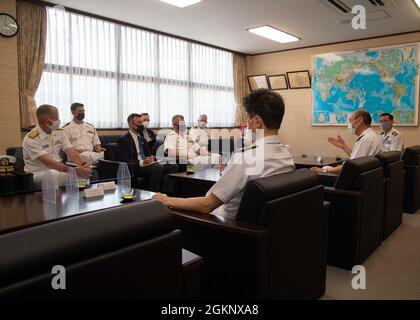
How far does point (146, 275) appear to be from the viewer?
1.02 m

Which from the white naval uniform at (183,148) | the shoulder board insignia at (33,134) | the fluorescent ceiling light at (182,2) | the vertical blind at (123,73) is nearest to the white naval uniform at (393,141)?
the white naval uniform at (183,148)

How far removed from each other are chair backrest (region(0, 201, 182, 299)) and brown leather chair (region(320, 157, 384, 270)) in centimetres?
199

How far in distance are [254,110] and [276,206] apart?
0.62m

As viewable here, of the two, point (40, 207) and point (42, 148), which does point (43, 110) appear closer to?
point (42, 148)

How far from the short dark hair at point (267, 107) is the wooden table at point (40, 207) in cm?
105

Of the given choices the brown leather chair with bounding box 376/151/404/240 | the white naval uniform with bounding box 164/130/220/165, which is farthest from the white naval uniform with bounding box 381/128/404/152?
the white naval uniform with bounding box 164/130/220/165

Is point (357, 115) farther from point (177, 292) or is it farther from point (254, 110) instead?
point (177, 292)

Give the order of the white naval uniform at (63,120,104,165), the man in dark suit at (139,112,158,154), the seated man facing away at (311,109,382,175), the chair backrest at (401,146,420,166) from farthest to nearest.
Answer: the man in dark suit at (139,112,158,154) < the white naval uniform at (63,120,104,165) < the chair backrest at (401,146,420,166) < the seated man facing away at (311,109,382,175)

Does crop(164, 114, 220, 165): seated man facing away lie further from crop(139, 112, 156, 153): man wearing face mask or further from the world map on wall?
the world map on wall

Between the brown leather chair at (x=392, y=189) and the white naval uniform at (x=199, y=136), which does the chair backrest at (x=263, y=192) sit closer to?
the brown leather chair at (x=392, y=189)

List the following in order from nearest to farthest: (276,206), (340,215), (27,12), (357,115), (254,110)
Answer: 1. (276,206)
2. (254,110)
3. (340,215)
4. (357,115)
5. (27,12)

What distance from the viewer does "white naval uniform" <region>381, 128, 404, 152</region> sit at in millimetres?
5309

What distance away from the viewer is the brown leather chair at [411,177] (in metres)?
4.59
